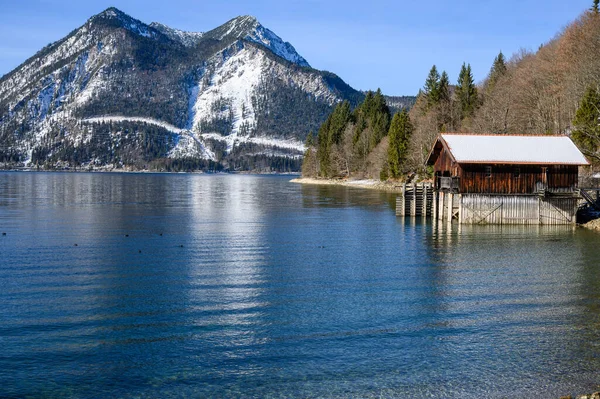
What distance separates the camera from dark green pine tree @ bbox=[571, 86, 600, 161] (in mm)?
56969

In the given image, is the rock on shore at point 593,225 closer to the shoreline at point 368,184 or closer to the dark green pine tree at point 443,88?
the shoreline at point 368,184

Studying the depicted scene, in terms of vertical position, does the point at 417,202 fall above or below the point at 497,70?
below

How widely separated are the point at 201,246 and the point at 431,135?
230 feet

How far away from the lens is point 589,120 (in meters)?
58.2

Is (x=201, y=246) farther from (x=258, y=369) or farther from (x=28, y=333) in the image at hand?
(x=258, y=369)

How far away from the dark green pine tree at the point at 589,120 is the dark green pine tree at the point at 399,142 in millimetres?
48497

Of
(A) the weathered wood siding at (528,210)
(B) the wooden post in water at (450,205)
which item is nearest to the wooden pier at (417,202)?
(B) the wooden post in water at (450,205)

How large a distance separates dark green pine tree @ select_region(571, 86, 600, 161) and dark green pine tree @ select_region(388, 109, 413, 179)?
159ft

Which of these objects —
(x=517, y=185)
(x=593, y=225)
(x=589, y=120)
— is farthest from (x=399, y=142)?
(x=593, y=225)

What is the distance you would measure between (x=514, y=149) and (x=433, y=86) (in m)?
65.7

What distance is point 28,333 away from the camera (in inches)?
730

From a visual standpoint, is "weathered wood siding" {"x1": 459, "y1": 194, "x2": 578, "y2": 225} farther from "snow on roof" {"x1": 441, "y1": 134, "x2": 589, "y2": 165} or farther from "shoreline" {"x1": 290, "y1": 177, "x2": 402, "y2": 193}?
"shoreline" {"x1": 290, "y1": 177, "x2": 402, "y2": 193}

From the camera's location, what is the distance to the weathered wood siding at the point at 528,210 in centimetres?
4931

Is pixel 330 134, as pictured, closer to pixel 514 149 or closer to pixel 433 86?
pixel 433 86
